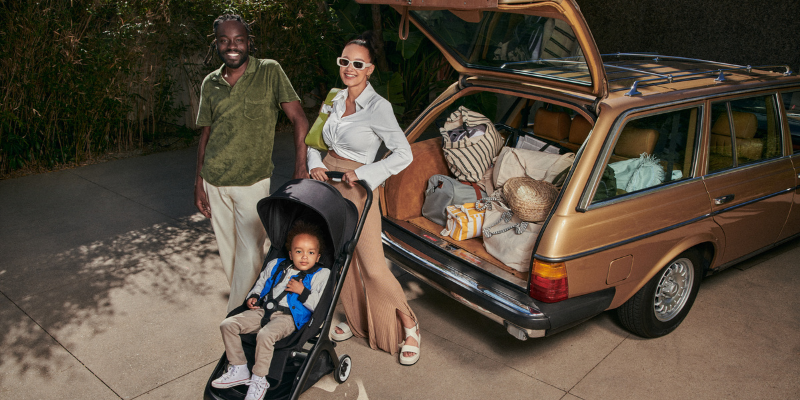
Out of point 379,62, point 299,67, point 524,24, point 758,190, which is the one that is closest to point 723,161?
point 758,190

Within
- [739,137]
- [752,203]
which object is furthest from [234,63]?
[752,203]

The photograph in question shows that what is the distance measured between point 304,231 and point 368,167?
50 centimetres

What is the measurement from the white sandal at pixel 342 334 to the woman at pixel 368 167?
0.19m

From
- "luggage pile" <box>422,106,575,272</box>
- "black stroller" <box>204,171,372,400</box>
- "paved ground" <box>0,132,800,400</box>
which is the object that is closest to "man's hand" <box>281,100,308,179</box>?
"black stroller" <box>204,171,372,400</box>

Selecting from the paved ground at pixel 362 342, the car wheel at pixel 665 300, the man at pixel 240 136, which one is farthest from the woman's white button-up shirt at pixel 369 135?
the car wheel at pixel 665 300

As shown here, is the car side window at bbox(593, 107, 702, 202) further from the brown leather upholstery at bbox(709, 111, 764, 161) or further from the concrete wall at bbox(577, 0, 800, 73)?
the concrete wall at bbox(577, 0, 800, 73)

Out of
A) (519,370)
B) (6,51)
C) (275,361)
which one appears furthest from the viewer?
(6,51)

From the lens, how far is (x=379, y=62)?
9312mm

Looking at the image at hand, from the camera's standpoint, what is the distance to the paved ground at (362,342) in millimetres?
3465

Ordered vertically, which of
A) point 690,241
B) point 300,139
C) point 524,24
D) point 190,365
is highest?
point 524,24

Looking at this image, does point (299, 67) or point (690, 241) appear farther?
point (299, 67)

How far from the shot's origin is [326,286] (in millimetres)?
3146

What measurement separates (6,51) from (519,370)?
Result: 6514 mm

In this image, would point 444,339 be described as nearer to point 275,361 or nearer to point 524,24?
point 275,361
